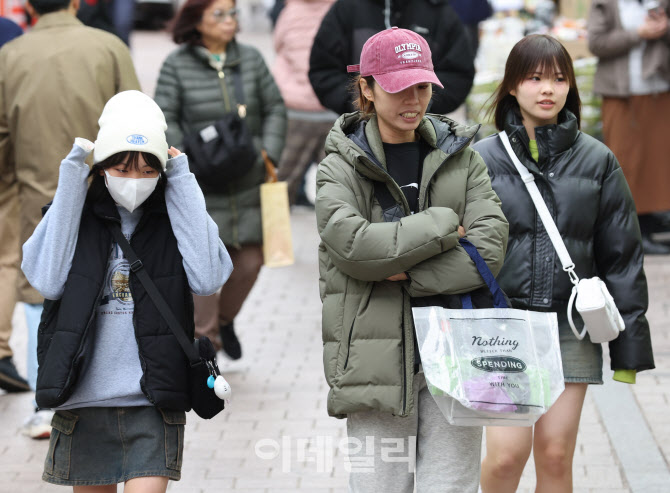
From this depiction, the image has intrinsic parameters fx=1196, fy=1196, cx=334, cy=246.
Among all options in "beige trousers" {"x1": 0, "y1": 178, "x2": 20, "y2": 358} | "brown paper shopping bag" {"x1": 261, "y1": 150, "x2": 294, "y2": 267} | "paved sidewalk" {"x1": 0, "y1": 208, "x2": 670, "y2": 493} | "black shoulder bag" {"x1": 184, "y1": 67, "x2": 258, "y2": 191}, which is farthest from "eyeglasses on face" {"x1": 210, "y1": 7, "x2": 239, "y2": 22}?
"paved sidewalk" {"x1": 0, "y1": 208, "x2": 670, "y2": 493}

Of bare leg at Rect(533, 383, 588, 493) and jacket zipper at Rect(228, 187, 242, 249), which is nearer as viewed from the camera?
bare leg at Rect(533, 383, 588, 493)

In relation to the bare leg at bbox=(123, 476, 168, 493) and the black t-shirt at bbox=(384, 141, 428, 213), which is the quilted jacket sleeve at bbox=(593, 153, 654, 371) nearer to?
the black t-shirt at bbox=(384, 141, 428, 213)

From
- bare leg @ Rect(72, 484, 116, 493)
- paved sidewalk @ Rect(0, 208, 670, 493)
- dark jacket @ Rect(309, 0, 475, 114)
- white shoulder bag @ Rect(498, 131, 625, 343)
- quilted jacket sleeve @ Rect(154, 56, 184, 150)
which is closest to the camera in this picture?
bare leg @ Rect(72, 484, 116, 493)

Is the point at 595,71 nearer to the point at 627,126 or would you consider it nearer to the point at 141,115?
the point at 627,126

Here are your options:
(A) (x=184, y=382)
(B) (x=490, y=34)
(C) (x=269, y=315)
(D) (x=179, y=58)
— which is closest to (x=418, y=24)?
(D) (x=179, y=58)

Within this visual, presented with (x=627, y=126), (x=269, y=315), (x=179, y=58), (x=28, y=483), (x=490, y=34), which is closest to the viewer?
(x=28, y=483)

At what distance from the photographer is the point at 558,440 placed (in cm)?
429

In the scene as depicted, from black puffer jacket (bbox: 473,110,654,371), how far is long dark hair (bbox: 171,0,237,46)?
2865 millimetres

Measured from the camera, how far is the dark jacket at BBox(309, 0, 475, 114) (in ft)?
22.5

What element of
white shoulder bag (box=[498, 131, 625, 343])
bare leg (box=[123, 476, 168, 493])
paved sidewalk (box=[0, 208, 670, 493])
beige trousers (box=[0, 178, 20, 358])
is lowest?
→ paved sidewalk (box=[0, 208, 670, 493])

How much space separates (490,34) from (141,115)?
365 inches

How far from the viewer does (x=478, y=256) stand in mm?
3715

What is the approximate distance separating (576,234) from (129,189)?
1.62m

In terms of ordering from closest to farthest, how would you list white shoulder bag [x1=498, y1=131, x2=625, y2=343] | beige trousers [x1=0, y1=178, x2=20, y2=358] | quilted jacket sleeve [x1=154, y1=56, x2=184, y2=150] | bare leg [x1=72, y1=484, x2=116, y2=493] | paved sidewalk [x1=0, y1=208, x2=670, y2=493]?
bare leg [x1=72, y1=484, x2=116, y2=493] → white shoulder bag [x1=498, y1=131, x2=625, y2=343] → paved sidewalk [x1=0, y1=208, x2=670, y2=493] → beige trousers [x1=0, y1=178, x2=20, y2=358] → quilted jacket sleeve [x1=154, y1=56, x2=184, y2=150]
